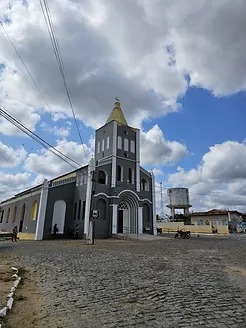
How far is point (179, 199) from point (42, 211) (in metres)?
43.4

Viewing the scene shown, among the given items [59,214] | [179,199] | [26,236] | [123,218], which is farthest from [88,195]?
[179,199]

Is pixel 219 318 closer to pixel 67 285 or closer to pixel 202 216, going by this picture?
pixel 67 285

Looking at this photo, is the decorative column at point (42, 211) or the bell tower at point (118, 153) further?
the bell tower at point (118, 153)

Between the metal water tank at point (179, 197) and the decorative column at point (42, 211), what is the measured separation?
42.2 m

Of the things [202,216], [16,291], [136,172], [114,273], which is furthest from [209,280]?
[202,216]

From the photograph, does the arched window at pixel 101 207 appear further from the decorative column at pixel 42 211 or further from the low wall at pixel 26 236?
the low wall at pixel 26 236

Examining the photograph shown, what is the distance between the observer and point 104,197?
2814 centimetres

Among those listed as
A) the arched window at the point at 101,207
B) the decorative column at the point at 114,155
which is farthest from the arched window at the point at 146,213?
the arched window at the point at 101,207

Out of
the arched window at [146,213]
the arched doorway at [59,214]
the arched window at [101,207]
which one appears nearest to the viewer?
the arched window at [101,207]

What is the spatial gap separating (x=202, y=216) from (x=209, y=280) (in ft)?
176

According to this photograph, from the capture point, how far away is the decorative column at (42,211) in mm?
26406

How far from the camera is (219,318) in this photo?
4332mm

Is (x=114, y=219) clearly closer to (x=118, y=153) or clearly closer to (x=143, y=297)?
(x=118, y=153)

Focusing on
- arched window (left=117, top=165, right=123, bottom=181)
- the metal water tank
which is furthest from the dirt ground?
the metal water tank
